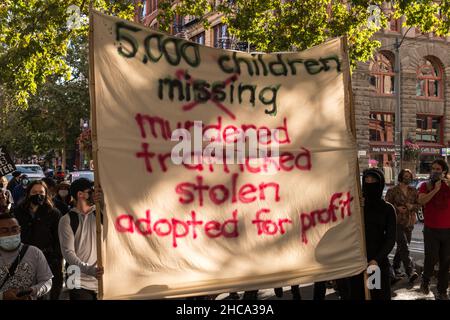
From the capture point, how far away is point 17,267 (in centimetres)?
453

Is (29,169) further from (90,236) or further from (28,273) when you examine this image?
(28,273)

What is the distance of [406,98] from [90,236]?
39092 millimetres

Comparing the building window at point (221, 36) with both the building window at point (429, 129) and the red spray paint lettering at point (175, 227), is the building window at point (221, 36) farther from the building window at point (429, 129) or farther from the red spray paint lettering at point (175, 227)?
the red spray paint lettering at point (175, 227)

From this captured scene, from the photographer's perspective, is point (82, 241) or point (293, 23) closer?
point (82, 241)

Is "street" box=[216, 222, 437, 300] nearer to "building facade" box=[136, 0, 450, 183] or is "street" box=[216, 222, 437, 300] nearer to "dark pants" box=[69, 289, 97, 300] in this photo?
"dark pants" box=[69, 289, 97, 300]

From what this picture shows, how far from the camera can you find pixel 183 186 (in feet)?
13.8

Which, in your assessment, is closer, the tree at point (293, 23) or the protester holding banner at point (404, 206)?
the protester holding banner at point (404, 206)

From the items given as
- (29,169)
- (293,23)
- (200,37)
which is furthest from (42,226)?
(200,37)

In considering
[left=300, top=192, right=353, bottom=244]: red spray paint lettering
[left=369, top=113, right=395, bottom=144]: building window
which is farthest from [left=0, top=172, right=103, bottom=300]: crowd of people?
[left=369, top=113, right=395, bottom=144]: building window

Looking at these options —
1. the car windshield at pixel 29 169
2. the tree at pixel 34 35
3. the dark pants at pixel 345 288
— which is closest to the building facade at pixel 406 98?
the car windshield at pixel 29 169

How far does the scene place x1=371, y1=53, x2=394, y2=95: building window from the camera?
4153 cm

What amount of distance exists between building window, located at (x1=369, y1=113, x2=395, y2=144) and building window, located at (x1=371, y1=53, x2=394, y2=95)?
1492mm

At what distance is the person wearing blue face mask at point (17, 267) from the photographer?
4484 millimetres
